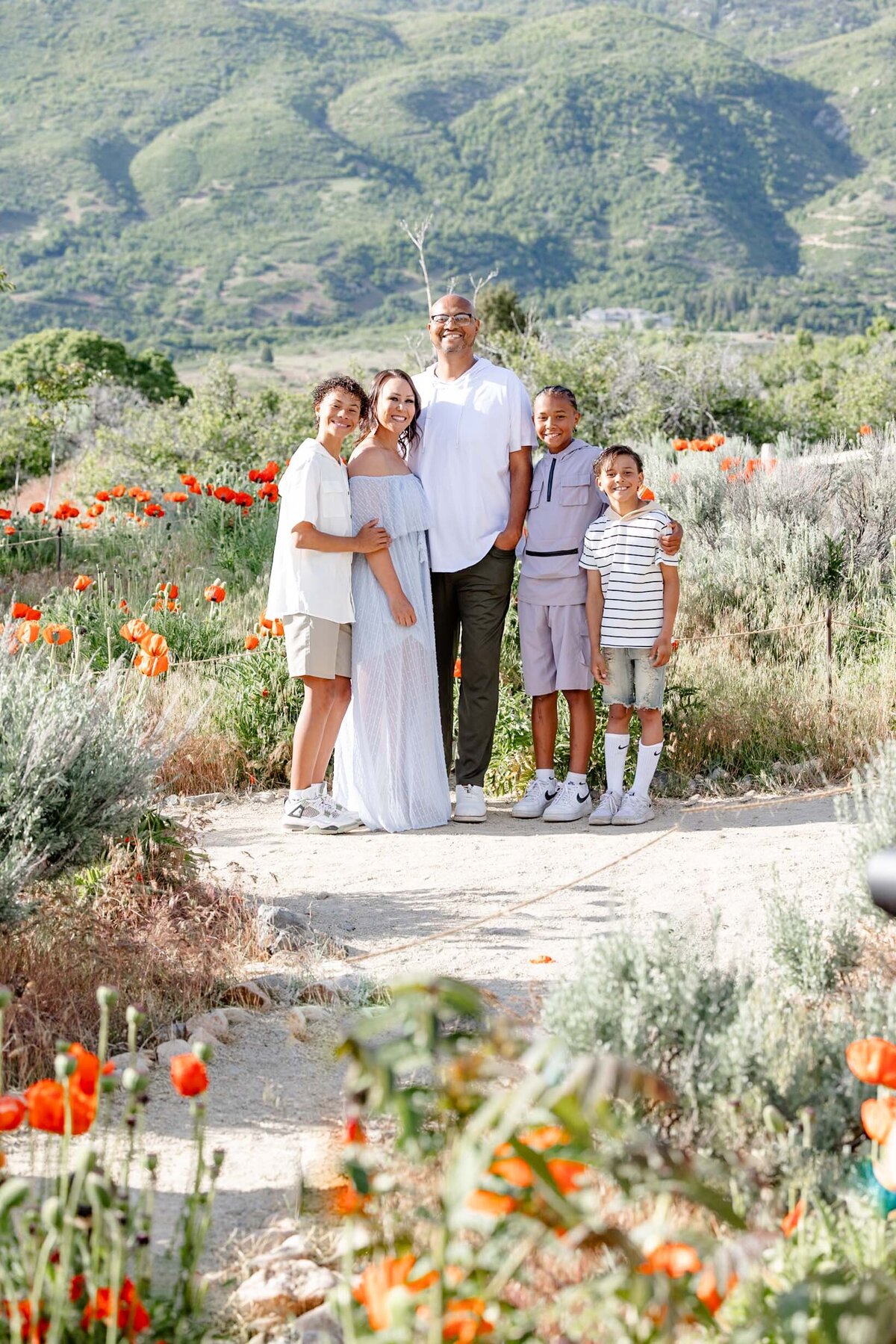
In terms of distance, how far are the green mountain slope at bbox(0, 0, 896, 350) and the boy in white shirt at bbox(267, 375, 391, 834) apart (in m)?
73.0

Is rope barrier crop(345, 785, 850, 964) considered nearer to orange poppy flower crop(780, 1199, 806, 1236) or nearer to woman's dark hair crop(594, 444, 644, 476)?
woman's dark hair crop(594, 444, 644, 476)

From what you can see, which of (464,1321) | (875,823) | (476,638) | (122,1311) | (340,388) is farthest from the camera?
(476,638)

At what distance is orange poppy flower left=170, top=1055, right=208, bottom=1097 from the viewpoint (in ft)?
6.48

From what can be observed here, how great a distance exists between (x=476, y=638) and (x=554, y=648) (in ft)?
1.11

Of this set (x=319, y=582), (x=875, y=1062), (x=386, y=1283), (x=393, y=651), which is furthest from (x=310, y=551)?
(x=386, y=1283)

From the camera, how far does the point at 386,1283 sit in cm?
165

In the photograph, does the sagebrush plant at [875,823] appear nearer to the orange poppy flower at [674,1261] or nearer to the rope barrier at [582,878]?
the rope barrier at [582,878]

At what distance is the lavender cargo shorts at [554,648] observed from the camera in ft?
18.9

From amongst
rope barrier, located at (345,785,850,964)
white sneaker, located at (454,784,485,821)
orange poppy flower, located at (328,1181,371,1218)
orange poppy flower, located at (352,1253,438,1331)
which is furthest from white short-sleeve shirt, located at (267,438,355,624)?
orange poppy flower, located at (352,1253,438,1331)

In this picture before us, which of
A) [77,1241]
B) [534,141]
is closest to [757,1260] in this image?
[77,1241]

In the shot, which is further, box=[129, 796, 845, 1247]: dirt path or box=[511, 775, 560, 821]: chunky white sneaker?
box=[511, 775, 560, 821]: chunky white sneaker

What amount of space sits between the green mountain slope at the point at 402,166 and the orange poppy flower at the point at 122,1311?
252 feet

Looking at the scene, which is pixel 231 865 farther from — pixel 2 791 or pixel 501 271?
pixel 501 271

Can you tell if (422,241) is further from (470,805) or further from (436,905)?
(436,905)
